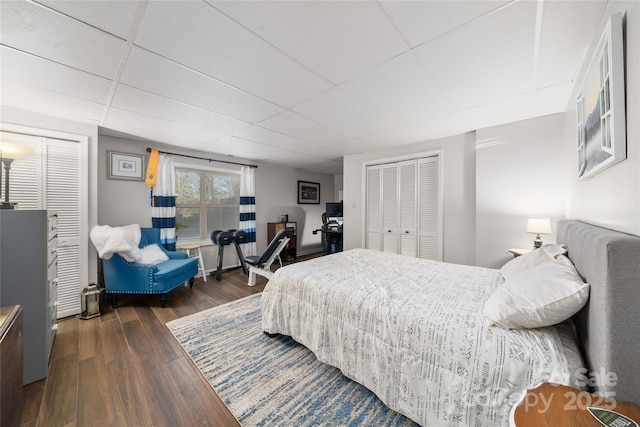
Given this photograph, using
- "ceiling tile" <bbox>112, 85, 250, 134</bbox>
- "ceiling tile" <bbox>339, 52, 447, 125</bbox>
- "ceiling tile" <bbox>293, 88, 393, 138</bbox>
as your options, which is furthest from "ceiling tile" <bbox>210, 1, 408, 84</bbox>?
"ceiling tile" <bbox>112, 85, 250, 134</bbox>

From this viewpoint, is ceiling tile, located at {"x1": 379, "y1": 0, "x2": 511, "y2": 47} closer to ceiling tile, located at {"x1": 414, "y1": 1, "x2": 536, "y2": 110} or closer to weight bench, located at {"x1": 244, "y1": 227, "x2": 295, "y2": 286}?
ceiling tile, located at {"x1": 414, "y1": 1, "x2": 536, "y2": 110}

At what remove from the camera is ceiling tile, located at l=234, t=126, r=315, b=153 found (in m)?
3.03

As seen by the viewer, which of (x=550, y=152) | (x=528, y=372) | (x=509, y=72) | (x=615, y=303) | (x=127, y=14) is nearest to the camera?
(x=615, y=303)

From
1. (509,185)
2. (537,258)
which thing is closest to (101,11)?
(537,258)

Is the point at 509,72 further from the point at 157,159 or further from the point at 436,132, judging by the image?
the point at 157,159

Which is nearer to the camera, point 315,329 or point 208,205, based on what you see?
point 315,329

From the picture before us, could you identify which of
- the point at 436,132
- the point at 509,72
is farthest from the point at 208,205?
the point at 509,72

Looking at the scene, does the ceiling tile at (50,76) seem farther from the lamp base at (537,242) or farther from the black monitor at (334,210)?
the lamp base at (537,242)

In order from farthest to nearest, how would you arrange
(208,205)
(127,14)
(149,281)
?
(208,205) → (149,281) → (127,14)

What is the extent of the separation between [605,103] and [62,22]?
2915 millimetres

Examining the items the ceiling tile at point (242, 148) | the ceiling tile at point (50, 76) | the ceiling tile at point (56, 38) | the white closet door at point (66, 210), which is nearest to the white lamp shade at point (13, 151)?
the white closet door at point (66, 210)

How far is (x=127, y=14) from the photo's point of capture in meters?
1.21

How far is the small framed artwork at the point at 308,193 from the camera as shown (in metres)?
6.04

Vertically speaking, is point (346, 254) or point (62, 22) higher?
point (62, 22)
